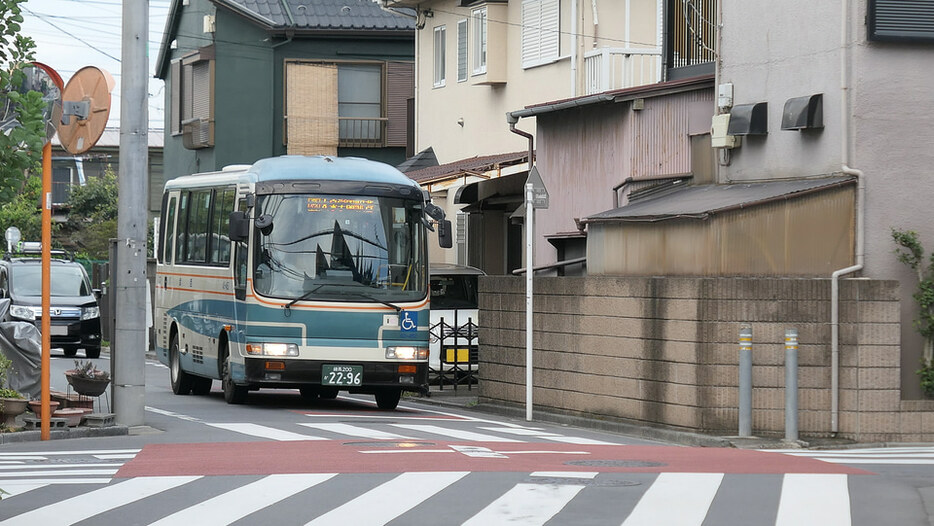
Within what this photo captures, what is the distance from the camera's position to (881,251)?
52.2 ft

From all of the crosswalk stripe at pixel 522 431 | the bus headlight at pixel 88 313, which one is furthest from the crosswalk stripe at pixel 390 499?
the bus headlight at pixel 88 313

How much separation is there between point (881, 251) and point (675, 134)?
4.40m

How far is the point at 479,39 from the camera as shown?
103ft

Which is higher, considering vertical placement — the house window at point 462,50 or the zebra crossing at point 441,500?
the house window at point 462,50

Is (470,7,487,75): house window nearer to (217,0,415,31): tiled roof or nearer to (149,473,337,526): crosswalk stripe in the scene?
(217,0,415,31): tiled roof

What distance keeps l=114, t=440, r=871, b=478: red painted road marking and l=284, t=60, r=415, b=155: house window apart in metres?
26.8

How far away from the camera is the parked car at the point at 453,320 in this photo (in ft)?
78.5

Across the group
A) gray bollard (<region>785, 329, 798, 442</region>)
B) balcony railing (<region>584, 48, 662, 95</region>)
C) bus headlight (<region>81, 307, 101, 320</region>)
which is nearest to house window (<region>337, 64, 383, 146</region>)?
bus headlight (<region>81, 307, 101, 320</region>)

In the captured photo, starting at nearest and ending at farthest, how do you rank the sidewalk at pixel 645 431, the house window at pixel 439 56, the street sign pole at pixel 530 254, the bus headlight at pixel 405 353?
1. the sidewalk at pixel 645 431
2. the street sign pole at pixel 530 254
3. the bus headlight at pixel 405 353
4. the house window at pixel 439 56

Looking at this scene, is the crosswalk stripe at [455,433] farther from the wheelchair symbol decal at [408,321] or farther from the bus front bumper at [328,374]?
the wheelchair symbol decal at [408,321]

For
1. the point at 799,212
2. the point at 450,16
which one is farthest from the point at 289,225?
the point at 450,16

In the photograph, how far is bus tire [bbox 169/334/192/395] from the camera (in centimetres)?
2294

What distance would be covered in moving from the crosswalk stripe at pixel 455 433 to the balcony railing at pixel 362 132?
2438 centimetres

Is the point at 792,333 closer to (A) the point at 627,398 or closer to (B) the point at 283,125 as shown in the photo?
(A) the point at 627,398
